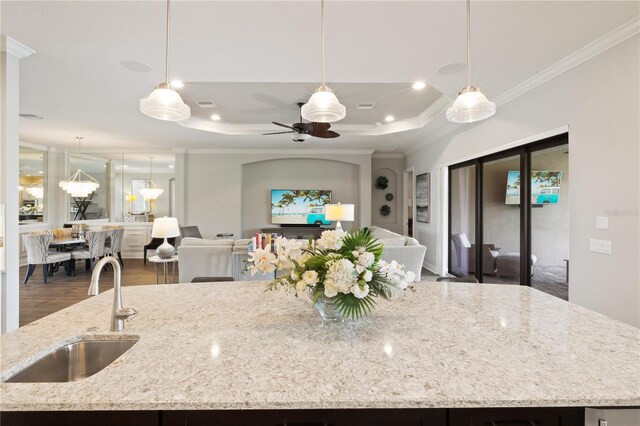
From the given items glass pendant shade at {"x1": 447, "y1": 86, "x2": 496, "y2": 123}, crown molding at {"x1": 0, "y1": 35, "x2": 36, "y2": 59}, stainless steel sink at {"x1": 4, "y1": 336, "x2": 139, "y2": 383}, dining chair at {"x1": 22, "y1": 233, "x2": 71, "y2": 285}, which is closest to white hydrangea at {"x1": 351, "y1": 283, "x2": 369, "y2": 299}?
stainless steel sink at {"x1": 4, "y1": 336, "x2": 139, "y2": 383}

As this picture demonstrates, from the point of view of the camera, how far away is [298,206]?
771cm

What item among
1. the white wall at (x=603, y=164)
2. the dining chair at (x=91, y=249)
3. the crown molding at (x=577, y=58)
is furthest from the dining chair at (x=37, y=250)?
the white wall at (x=603, y=164)

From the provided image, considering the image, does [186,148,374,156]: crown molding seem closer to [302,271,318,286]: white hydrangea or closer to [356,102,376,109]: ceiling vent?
[356,102,376,109]: ceiling vent

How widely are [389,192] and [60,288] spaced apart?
6.76 metres

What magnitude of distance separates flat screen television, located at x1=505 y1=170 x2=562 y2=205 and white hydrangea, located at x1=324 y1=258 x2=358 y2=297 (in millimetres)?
3097

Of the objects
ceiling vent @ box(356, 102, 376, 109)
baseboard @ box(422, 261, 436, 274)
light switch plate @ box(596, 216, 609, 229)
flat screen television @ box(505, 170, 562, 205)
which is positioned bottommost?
baseboard @ box(422, 261, 436, 274)

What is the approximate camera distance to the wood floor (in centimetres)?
401

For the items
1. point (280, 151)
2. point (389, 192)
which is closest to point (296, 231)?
point (280, 151)

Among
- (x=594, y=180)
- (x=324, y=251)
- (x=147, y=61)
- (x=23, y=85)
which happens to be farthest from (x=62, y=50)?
(x=594, y=180)

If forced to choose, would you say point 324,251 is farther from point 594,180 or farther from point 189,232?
point 189,232

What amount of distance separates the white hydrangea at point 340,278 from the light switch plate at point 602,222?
8.10 ft

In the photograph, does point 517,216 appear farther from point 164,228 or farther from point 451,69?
point 164,228

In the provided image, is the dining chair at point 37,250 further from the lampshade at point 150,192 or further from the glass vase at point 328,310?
the glass vase at point 328,310

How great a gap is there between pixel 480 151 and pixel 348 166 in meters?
3.90
